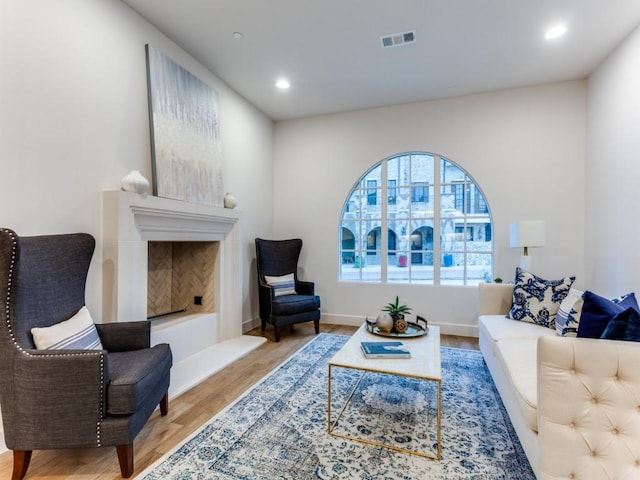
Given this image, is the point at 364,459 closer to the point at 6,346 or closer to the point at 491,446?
the point at 491,446

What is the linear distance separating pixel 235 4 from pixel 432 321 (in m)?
4.08

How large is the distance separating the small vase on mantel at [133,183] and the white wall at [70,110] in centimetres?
13

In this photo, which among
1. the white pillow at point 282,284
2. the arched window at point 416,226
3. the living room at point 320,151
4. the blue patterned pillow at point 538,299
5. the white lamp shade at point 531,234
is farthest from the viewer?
the arched window at point 416,226

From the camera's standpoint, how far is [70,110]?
223cm

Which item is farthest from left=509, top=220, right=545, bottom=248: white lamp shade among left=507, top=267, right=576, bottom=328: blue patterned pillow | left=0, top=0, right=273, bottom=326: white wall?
left=0, top=0, right=273, bottom=326: white wall

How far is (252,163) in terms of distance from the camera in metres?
4.49

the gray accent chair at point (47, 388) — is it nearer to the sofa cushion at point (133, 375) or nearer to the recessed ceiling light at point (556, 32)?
the sofa cushion at point (133, 375)

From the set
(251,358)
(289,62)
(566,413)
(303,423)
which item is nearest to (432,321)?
(251,358)

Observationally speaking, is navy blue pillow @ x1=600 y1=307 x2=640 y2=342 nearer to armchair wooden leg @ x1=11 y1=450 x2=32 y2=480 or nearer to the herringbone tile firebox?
armchair wooden leg @ x1=11 y1=450 x2=32 y2=480

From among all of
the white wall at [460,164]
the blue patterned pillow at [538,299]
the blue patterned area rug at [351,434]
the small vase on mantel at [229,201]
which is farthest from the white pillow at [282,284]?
the blue patterned pillow at [538,299]

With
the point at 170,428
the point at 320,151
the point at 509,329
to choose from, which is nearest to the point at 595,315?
the point at 509,329

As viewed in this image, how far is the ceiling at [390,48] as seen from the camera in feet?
8.57

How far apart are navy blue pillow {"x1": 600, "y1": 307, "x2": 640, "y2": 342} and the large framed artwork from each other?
125 inches

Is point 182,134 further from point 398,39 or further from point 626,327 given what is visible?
point 626,327
